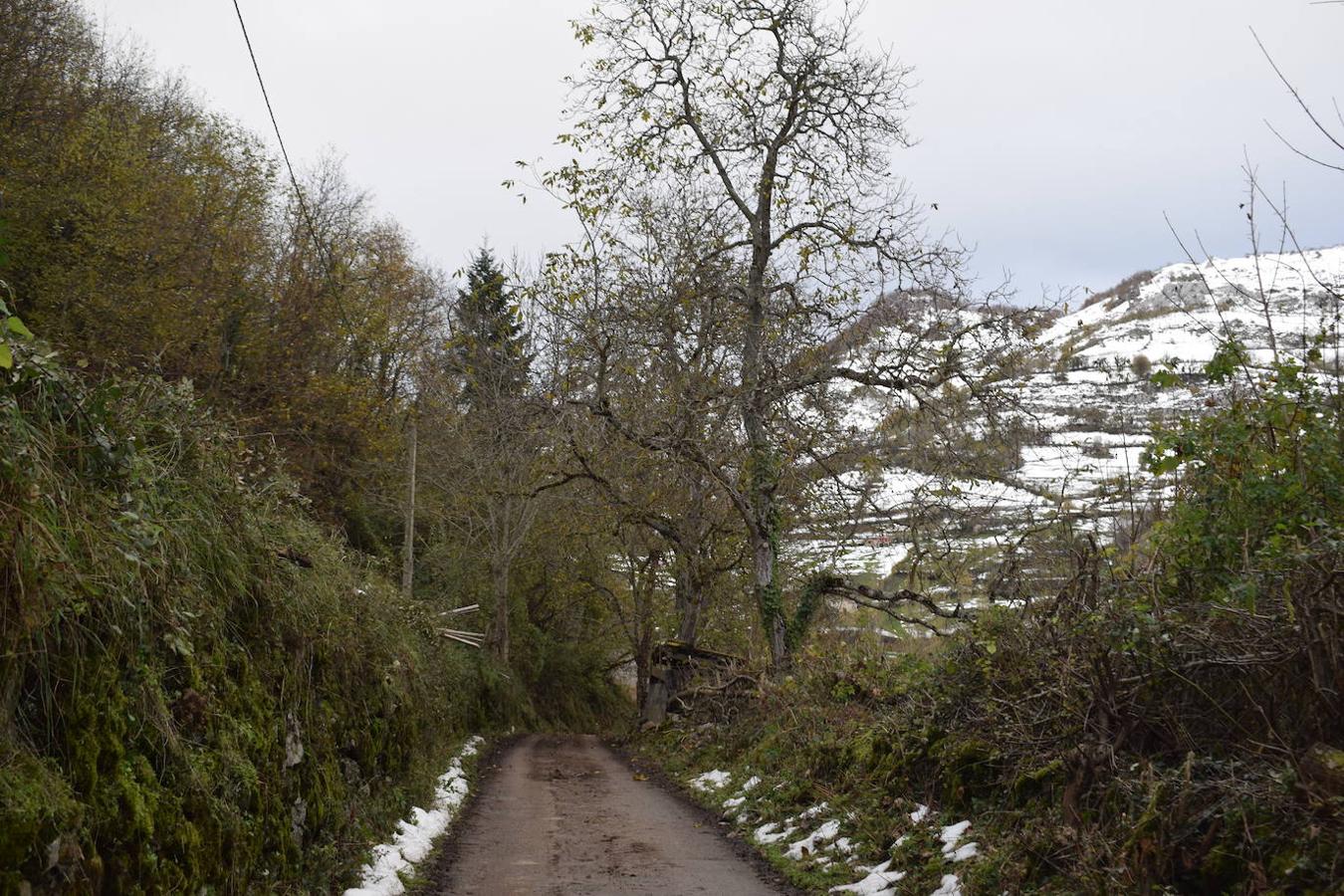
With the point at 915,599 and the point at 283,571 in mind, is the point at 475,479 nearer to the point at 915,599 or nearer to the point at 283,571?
the point at 915,599

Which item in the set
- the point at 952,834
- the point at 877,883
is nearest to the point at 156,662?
the point at 877,883

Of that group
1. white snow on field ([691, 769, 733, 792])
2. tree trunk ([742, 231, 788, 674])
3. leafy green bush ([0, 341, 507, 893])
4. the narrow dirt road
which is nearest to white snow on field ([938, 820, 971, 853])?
the narrow dirt road

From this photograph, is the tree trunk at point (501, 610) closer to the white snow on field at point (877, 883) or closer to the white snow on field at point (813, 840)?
the white snow on field at point (813, 840)

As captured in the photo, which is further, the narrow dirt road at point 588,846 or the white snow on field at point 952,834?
the narrow dirt road at point 588,846

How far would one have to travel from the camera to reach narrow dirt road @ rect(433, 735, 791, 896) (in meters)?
7.88

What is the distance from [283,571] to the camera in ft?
24.8

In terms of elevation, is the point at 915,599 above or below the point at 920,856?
above

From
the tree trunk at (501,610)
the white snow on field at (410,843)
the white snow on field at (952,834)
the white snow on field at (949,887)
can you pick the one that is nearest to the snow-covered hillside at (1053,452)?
the white snow on field at (952,834)

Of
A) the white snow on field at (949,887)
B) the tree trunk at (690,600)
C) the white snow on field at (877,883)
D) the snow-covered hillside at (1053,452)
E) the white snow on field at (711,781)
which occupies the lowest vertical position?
the white snow on field at (711,781)

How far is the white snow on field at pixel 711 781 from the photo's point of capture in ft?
43.4

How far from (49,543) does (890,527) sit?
1282 centimetres

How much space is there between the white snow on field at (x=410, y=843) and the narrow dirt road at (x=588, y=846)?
25 centimetres

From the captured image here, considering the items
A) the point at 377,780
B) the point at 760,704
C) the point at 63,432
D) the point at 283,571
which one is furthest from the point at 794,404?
the point at 63,432

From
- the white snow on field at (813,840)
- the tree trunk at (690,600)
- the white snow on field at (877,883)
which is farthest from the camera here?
the tree trunk at (690,600)
